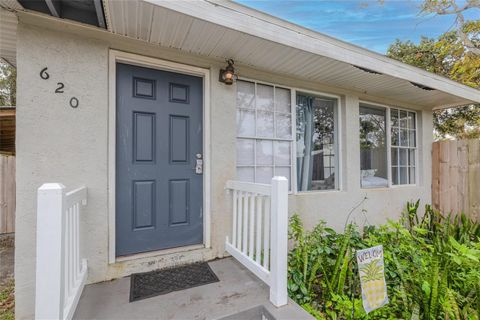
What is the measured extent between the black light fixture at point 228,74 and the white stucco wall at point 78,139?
0.24ft

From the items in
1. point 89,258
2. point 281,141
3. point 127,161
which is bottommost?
point 89,258

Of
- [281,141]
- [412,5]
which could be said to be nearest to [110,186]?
[281,141]

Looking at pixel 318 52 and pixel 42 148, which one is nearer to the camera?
pixel 42 148

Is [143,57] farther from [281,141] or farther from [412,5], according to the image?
[412,5]

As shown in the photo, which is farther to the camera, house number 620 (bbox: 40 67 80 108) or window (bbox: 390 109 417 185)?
window (bbox: 390 109 417 185)

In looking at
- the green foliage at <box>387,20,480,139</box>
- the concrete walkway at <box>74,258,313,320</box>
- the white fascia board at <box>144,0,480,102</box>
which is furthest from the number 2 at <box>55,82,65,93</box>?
the green foliage at <box>387,20,480,139</box>

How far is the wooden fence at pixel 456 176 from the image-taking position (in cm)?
415

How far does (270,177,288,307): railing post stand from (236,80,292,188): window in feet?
3.97

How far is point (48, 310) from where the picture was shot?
1.25 m

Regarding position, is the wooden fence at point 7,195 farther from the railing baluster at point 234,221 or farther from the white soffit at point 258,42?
the railing baluster at point 234,221

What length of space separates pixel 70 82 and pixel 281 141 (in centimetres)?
245

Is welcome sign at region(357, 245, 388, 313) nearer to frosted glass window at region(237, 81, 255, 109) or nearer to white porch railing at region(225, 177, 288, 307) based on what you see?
white porch railing at region(225, 177, 288, 307)

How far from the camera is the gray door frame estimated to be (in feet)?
7.21

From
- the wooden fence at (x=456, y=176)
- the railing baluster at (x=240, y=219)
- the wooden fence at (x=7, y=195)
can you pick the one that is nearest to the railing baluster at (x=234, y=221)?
the railing baluster at (x=240, y=219)
